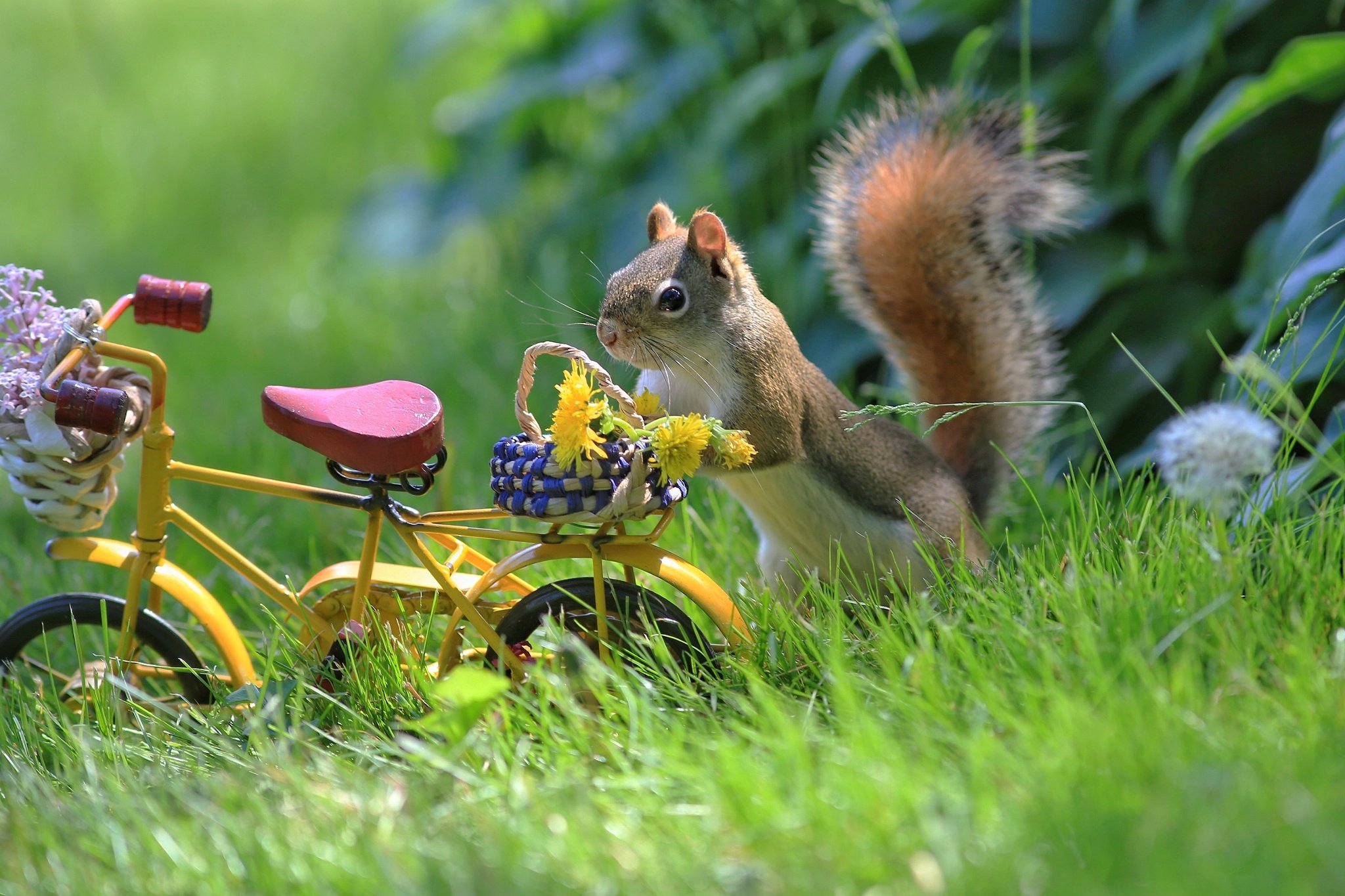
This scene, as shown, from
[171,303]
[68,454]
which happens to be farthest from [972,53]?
[68,454]

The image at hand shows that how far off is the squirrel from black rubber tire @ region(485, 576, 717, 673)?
22 cm

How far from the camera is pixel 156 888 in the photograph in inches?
51.6

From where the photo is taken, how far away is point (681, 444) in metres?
1.63

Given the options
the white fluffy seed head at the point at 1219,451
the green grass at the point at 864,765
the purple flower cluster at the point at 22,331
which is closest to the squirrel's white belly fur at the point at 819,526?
the green grass at the point at 864,765

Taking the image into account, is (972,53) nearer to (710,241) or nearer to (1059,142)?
(1059,142)

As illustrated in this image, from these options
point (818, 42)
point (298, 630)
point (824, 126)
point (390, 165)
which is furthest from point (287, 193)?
point (298, 630)

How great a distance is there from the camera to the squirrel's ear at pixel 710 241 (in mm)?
1804

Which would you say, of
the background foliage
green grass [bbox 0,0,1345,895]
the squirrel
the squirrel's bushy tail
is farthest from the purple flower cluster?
the background foliage

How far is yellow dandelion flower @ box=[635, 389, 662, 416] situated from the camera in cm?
176

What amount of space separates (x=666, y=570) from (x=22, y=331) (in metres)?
1.02

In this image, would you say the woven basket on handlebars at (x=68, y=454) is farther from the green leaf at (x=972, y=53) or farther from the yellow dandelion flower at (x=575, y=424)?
the green leaf at (x=972, y=53)

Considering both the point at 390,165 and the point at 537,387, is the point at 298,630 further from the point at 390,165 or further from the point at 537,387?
the point at 390,165

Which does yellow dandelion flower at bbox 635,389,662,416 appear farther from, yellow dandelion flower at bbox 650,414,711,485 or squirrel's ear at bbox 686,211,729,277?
squirrel's ear at bbox 686,211,729,277

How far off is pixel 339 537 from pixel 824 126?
1610 mm
